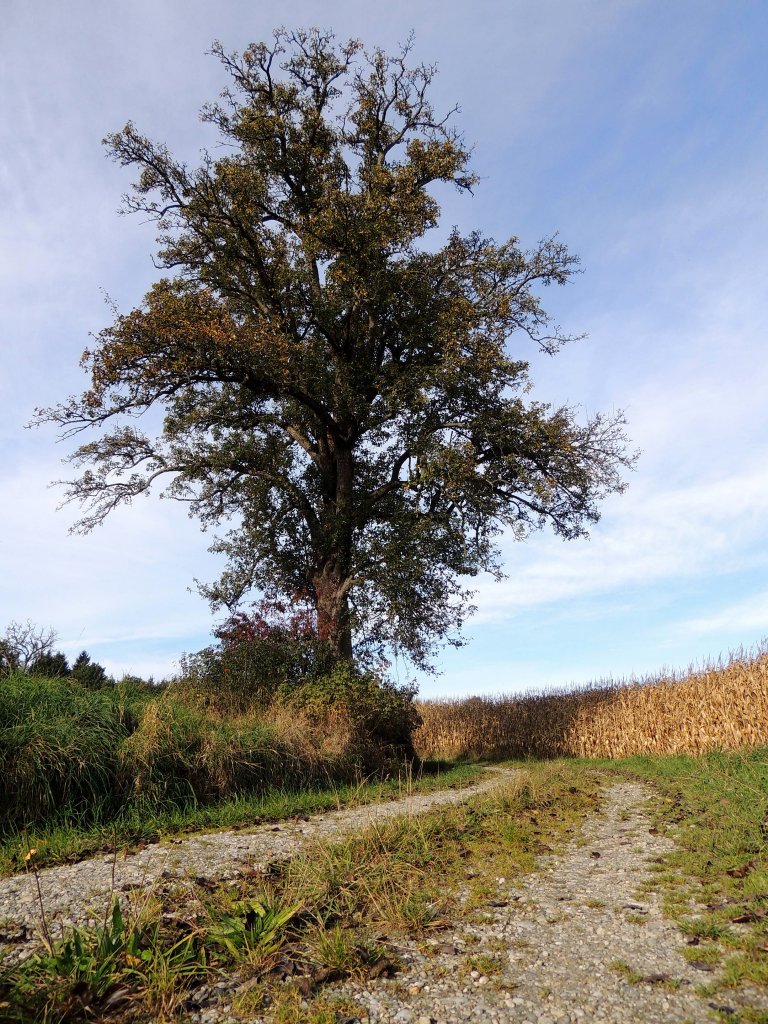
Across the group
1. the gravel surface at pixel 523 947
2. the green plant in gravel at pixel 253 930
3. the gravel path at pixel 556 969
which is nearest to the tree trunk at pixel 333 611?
the gravel surface at pixel 523 947

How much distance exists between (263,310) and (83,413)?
20.1 ft

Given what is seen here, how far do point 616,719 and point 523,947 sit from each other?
18691 millimetres

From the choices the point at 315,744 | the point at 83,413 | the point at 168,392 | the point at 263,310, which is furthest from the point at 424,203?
the point at 315,744

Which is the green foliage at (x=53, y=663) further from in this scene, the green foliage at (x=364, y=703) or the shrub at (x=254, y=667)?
the green foliage at (x=364, y=703)

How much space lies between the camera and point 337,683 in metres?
16.4

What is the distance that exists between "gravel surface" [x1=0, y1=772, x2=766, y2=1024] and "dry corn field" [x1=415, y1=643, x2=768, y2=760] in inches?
502

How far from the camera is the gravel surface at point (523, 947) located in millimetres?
4215

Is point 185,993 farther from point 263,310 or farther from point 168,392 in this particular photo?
point 263,310

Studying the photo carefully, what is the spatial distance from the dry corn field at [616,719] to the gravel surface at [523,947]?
12.7 meters

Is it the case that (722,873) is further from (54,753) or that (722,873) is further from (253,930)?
(54,753)

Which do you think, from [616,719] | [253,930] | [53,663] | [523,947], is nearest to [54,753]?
[253,930]

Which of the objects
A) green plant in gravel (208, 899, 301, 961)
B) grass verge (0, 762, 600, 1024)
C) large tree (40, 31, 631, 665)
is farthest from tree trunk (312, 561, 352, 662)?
green plant in gravel (208, 899, 301, 961)

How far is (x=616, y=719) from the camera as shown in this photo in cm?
2225

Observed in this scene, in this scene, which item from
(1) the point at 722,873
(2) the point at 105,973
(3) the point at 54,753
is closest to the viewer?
(2) the point at 105,973
